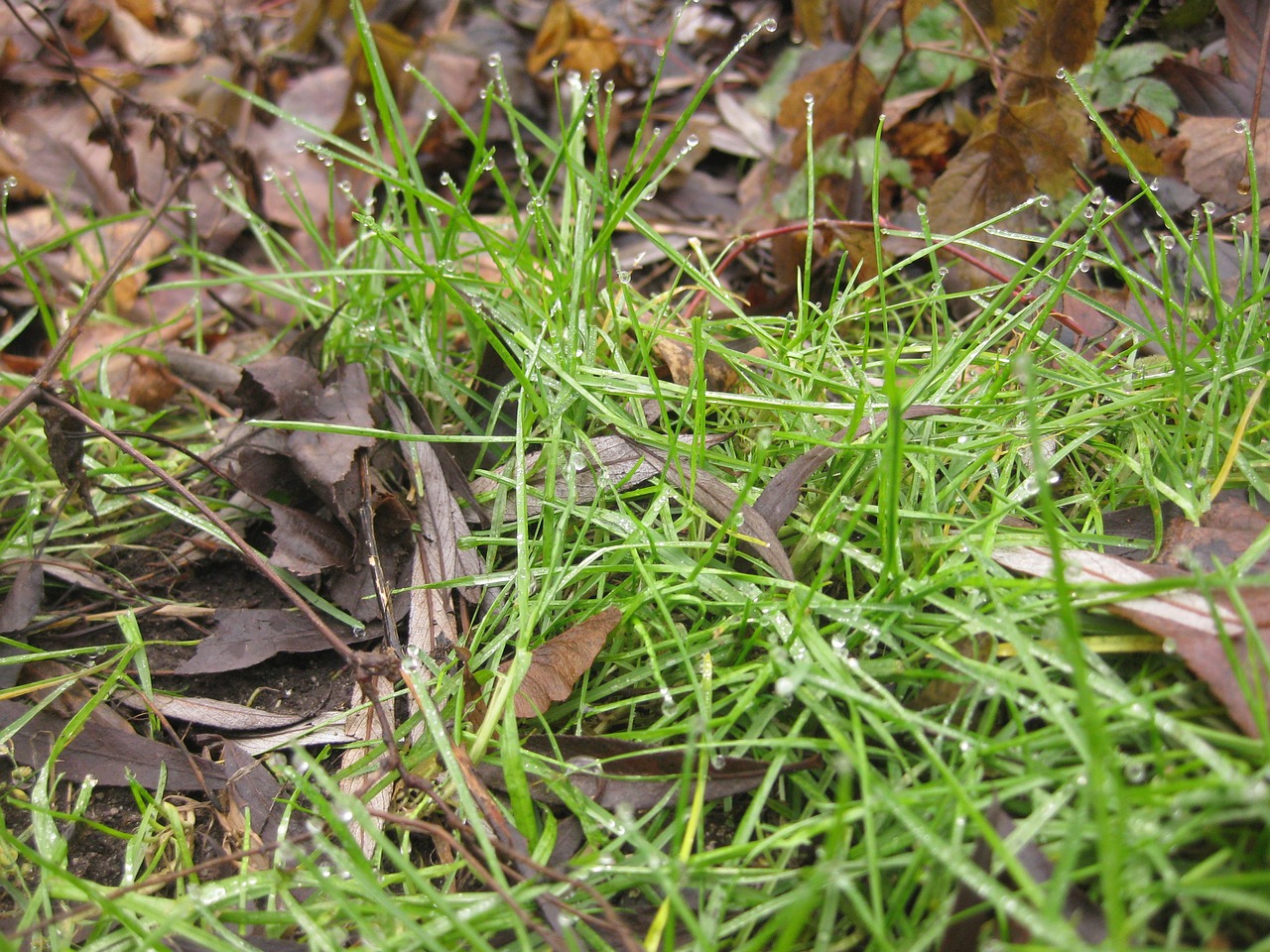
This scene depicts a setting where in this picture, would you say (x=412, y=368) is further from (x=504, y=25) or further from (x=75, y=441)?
(x=504, y=25)

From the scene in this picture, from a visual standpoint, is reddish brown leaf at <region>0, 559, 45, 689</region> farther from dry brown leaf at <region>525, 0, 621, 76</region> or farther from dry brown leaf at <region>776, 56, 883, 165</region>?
dry brown leaf at <region>525, 0, 621, 76</region>

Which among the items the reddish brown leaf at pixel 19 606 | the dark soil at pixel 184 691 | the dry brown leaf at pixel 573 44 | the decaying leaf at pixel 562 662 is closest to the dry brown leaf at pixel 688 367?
the decaying leaf at pixel 562 662

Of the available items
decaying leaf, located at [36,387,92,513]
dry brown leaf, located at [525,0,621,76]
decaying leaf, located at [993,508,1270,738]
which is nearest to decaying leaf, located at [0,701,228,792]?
decaying leaf, located at [36,387,92,513]

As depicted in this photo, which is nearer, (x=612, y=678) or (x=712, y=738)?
(x=712, y=738)

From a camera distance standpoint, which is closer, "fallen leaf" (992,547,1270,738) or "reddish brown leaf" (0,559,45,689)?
"fallen leaf" (992,547,1270,738)

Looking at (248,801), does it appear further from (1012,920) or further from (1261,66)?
(1261,66)

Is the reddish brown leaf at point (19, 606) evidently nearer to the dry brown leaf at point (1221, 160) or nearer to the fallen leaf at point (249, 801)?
the fallen leaf at point (249, 801)

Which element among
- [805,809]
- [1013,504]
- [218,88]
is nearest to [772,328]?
[1013,504]
